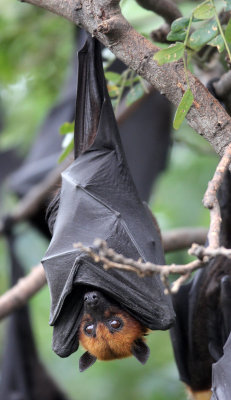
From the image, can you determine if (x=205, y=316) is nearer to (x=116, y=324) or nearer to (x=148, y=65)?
(x=116, y=324)

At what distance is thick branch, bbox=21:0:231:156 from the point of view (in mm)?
2801

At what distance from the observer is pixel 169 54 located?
278 centimetres

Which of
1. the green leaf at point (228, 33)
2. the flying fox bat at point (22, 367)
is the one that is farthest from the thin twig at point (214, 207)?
the flying fox bat at point (22, 367)

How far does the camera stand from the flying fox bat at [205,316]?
423 centimetres

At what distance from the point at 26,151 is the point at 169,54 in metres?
7.06

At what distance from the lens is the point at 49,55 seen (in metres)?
7.00

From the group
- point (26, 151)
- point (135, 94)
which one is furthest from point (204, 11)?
point (26, 151)

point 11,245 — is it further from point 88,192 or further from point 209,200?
point 209,200

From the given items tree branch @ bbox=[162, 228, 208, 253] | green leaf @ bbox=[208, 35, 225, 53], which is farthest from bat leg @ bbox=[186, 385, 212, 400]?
green leaf @ bbox=[208, 35, 225, 53]

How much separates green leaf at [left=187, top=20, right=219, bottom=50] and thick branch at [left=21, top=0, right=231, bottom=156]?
5.1 inches

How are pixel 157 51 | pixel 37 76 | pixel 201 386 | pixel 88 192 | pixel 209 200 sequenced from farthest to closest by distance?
pixel 37 76
pixel 201 386
pixel 88 192
pixel 157 51
pixel 209 200

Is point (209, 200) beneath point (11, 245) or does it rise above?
above

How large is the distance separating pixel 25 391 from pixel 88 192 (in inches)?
164

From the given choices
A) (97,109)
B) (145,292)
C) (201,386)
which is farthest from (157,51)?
(201,386)
